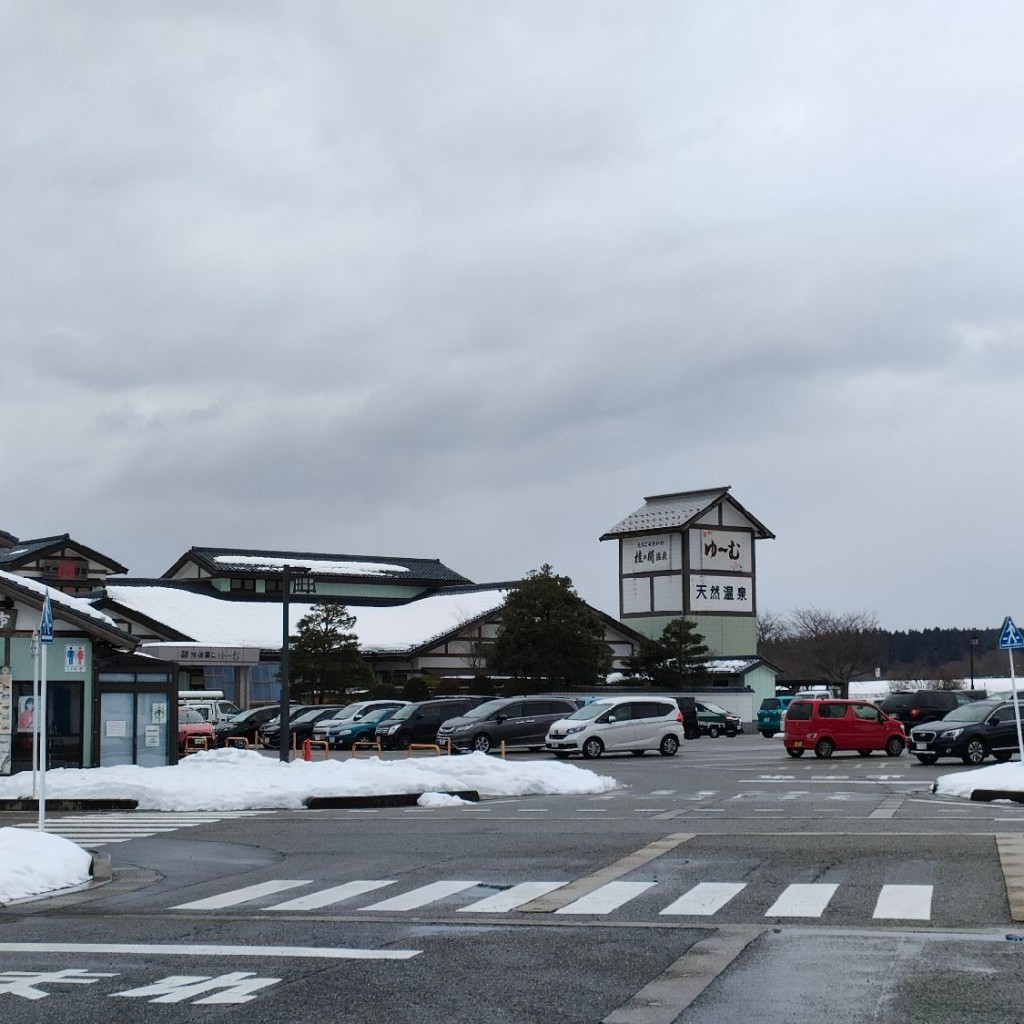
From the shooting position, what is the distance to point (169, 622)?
206 ft

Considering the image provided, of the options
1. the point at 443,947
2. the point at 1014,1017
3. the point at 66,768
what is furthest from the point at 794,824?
the point at 66,768

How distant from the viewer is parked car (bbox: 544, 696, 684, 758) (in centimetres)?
3725

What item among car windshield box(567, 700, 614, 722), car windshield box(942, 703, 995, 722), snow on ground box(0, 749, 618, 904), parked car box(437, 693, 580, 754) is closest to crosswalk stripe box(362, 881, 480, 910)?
snow on ground box(0, 749, 618, 904)

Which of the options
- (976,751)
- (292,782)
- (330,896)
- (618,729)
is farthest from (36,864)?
(618,729)

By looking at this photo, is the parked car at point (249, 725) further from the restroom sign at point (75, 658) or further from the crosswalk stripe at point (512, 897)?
the crosswalk stripe at point (512, 897)

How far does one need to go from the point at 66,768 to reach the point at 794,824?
54.4ft

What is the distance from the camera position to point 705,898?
11.7m

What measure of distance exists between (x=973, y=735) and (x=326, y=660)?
1281 inches

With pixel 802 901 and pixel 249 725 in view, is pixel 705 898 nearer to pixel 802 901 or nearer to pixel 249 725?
pixel 802 901

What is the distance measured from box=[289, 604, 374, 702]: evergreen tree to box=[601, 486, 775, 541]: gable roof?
21.6m

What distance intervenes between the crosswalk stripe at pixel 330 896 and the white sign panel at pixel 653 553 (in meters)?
61.4

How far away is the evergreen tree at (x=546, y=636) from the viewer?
57.9 m

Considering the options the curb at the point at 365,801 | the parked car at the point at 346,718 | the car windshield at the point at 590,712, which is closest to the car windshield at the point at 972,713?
the car windshield at the point at 590,712

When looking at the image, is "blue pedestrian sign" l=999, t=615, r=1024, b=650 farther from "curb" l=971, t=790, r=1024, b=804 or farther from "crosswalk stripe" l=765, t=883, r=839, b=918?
"crosswalk stripe" l=765, t=883, r=839, b=918
